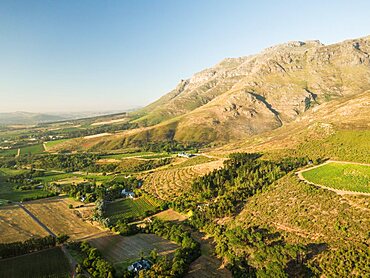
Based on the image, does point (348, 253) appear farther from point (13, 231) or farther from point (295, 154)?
point (13, 231)

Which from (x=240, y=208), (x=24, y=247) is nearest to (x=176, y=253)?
(x=240, y=208)

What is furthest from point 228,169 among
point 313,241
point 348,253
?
point 348,253

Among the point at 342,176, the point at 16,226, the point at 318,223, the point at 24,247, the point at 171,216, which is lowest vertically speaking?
the point at 171,216

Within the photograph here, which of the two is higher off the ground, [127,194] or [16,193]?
[16,193]

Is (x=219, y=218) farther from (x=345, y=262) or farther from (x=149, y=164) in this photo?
(x=149, y=164)

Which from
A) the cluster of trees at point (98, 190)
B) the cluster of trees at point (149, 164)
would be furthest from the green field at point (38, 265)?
the cluster of trees at point (149, 164)

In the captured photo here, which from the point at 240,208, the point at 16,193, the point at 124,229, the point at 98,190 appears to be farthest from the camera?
the point at 16,193

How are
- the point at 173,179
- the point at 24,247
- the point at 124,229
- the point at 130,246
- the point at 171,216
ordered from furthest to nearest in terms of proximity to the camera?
1. the point at 173,179
2. the point at 171,216
3. the point at 124,229
4. the point at 130,246
5. the point at 24,247
